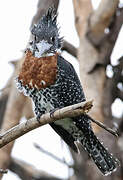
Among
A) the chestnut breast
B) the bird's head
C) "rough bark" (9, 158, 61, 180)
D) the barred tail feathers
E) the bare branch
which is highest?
the bird's head

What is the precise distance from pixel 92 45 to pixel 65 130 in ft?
5.10

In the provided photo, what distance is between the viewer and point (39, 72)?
3875 mm

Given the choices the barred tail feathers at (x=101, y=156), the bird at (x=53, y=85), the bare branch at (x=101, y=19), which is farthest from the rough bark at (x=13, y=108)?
the barred tail feathers at (x=101, y=156)

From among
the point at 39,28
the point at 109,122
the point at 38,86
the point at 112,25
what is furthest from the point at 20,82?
the point at 112,25

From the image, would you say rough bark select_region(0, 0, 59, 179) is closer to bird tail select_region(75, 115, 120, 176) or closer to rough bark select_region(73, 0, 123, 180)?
rough bark select_region(73, 0, 123, 180)

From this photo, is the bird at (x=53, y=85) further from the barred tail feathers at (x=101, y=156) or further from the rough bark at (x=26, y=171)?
the rough bark at (x=26, y=171)

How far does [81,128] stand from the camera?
155 inches

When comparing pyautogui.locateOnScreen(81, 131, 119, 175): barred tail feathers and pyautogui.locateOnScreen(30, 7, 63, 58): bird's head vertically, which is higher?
pyautogui.locateOnScreen(30, 7, 63, 58): bird's head

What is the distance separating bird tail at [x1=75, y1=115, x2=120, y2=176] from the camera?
12.8 feet


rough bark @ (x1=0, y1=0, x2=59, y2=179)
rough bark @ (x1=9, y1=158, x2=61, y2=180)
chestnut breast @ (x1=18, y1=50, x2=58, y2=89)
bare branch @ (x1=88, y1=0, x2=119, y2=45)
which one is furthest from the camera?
rough bark @ (x1=9, y1=158, x2=61, y2=180)

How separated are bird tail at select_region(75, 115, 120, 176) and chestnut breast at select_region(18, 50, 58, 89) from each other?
0.35m

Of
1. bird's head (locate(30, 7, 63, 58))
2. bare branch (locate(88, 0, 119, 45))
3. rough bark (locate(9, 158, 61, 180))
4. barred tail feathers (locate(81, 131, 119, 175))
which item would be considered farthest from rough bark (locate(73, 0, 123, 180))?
bird's head (locate(30, 7, 63, 58))

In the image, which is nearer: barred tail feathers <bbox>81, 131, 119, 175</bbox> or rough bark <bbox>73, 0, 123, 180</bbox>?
barred tail feathers <bbox>81, 131, 119, 175</bbox>

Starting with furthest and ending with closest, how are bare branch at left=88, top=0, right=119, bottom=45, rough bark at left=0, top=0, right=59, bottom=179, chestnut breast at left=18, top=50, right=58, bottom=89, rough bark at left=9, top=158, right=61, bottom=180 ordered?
rough bark at left=9, top=158, right=61, bottom=180 → bare branch at left=88, top=0, right=119, bottom=45 → rough bark at left=0, top=0, right=59, bottom=179 → chestnut breast at left=18, top=50, right=58, bottom=89
